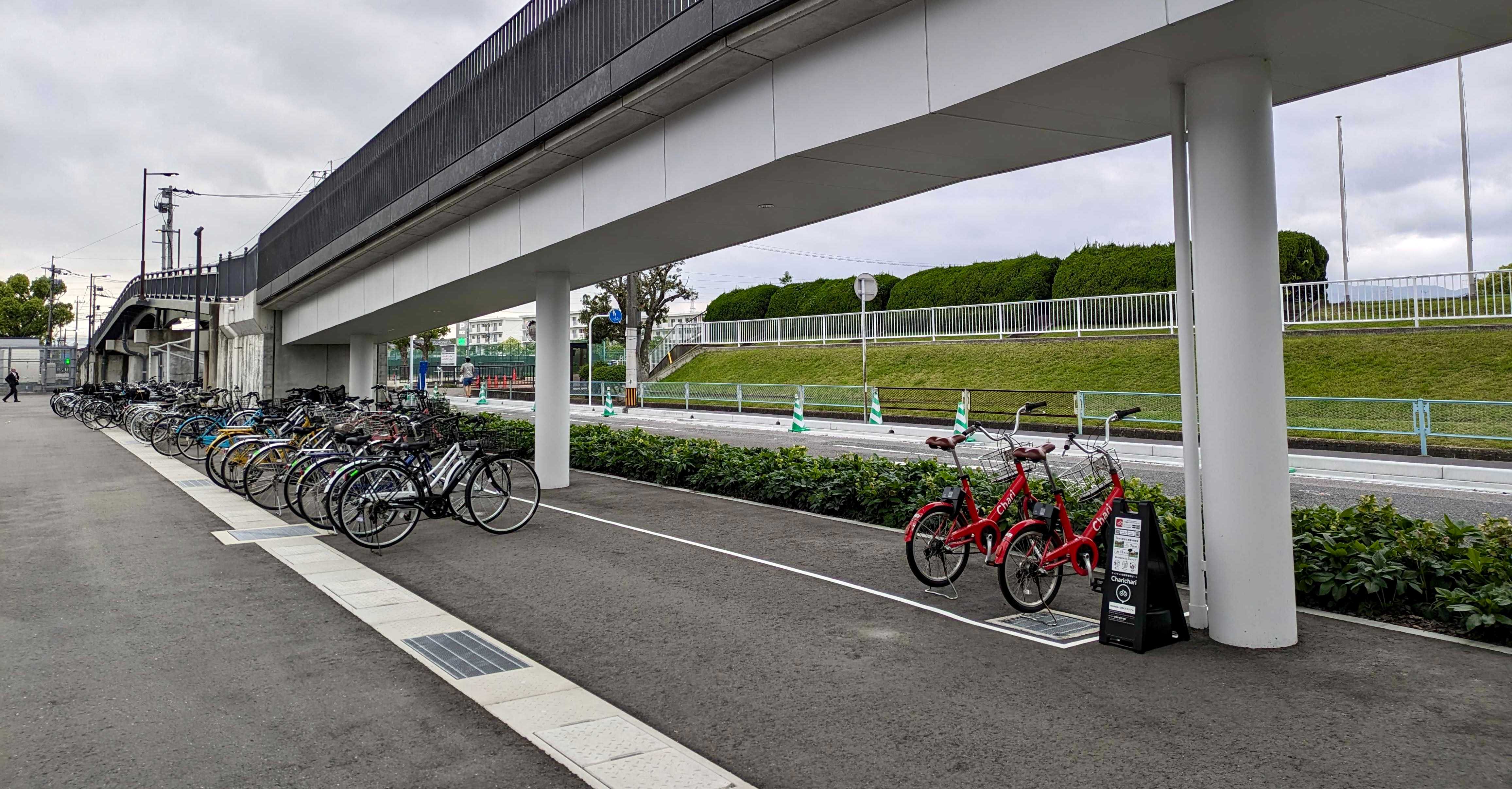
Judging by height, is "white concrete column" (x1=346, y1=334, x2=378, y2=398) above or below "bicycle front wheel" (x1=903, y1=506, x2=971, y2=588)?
above

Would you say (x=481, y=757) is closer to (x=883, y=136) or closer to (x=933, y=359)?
(x=883, y=136)

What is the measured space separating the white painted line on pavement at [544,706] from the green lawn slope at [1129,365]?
20.7 m

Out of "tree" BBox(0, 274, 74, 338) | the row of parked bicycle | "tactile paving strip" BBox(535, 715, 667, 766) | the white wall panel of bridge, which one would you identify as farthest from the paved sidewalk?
"tree" BBox(0, 274, 74, 338)

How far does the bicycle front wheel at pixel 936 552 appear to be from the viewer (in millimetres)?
6988

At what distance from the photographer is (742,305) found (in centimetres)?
5112

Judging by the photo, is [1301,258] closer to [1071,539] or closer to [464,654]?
[1071,539]

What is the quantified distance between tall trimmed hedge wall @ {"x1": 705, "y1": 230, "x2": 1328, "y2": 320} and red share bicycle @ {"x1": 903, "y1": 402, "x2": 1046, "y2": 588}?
20.6 m

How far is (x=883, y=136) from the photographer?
7.21 meters

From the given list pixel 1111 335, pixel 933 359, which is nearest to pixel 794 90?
pixel 1111 335

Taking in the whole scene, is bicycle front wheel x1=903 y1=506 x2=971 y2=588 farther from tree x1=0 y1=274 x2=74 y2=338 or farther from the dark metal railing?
tree x1=0 y1=274 x2=74 y2=338

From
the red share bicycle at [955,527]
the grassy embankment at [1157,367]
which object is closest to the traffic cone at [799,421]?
the grassy embankment at [1157,367]

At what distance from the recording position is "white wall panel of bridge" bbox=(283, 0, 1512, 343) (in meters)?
5.27

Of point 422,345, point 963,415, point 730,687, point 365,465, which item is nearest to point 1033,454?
point 730,687

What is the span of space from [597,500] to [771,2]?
289 inches
